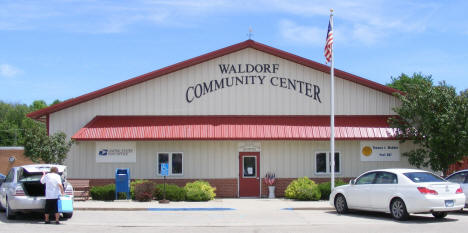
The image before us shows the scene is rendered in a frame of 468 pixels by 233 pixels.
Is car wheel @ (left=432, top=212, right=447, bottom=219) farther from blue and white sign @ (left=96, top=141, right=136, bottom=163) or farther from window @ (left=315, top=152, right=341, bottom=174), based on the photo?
blue and white sign @ (left=96, top=141, right=136, bottom=163)

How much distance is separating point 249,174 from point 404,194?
34.1 feet

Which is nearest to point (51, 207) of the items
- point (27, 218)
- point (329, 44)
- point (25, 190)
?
point (25, 190)

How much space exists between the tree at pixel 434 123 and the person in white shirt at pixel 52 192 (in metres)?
14.9

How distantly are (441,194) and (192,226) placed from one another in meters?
6.97

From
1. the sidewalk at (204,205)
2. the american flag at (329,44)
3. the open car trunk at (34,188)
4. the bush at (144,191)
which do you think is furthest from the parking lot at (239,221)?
the american flag at (329,44)

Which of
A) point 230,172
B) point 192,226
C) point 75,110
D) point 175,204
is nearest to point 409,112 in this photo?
point 230,172

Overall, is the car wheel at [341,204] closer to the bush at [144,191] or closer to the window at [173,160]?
the bush at [144,191]

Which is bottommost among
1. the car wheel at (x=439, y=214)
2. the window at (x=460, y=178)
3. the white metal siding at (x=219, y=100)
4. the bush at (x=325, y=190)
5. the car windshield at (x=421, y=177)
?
the car wheel at (x=439, y=214)

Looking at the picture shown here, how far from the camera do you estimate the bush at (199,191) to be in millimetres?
22844

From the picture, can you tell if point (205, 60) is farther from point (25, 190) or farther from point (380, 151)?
point (25, 190)

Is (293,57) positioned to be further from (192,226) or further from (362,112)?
(192,226)

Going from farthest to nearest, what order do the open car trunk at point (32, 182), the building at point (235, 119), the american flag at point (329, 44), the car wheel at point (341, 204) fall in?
the building at point (235, 119) < the american flag at point (329, 44) < the car wheel at point (341, 204) < the open car trunk at point (32, 182)

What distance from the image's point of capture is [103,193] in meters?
23.1

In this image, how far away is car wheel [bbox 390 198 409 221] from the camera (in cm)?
1592
